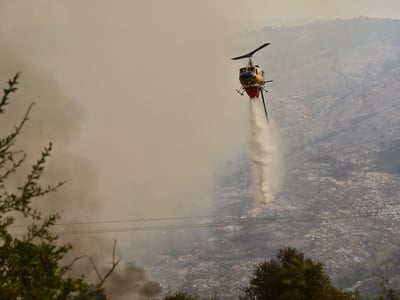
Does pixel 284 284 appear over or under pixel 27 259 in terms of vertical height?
over

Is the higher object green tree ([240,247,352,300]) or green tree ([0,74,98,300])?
green tree ([240,247,352,300])

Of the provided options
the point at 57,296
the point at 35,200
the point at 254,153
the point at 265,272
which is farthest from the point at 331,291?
the point at 35,200

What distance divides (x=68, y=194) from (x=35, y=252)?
18635cm

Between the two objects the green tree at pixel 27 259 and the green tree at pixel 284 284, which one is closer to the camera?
the green tree at pixel 27 259

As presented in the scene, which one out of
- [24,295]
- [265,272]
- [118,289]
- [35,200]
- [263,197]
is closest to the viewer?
[24,295]

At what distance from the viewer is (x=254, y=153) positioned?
122188 millimetres

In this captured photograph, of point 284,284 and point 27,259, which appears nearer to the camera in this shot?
point 27,259

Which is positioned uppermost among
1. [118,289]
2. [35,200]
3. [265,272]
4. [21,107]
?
[21,107]

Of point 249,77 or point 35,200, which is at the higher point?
point 35,200

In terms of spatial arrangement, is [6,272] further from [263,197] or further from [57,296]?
[263,197]

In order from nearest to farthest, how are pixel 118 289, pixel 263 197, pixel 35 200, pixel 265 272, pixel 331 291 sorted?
pixel 331 291
pixel 265 272
pixel 263 197
pixel 35 200
pixel 118 289

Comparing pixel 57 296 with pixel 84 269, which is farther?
pixel 84 269

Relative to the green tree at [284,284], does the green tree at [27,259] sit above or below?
below

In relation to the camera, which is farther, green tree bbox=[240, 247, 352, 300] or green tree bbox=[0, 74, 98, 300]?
green tree bbox=[240, 247, 352, 300]
